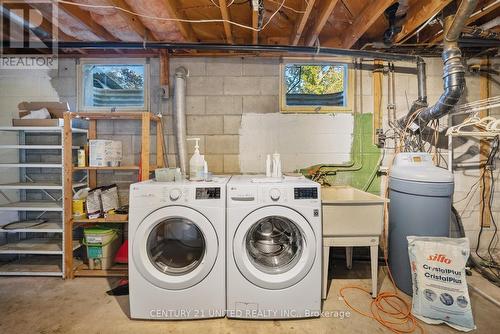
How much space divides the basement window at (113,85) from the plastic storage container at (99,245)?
128 cm

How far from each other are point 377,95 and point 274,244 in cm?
189

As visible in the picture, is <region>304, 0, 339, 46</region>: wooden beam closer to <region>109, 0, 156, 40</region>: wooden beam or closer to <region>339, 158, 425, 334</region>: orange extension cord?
<region>109, 0, 156, 40</region>: wooden beam

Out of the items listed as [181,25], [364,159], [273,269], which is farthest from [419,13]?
[273,269]

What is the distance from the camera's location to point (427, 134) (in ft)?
8.34

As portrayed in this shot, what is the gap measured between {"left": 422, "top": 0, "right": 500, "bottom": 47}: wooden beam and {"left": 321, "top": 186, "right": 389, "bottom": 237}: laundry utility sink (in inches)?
59.9

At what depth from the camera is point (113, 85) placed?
2646mm

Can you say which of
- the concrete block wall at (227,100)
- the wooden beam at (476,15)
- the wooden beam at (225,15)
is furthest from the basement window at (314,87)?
the wooden beam at (476,15)

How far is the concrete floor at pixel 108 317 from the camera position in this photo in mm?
1550

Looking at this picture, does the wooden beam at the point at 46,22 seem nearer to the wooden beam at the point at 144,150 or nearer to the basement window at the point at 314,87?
the wooden beam at the point at 144,150

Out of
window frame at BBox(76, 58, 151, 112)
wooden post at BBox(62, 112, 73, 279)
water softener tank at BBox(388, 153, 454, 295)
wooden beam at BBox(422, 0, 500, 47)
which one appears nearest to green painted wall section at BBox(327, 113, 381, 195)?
water softener tank at BBox(388, 153, 454, 295)

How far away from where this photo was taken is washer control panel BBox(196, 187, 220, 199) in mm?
1595

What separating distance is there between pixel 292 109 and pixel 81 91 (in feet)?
7.36

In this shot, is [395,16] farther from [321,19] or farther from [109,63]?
[109,63]

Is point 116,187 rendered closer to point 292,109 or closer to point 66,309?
point 66,309
